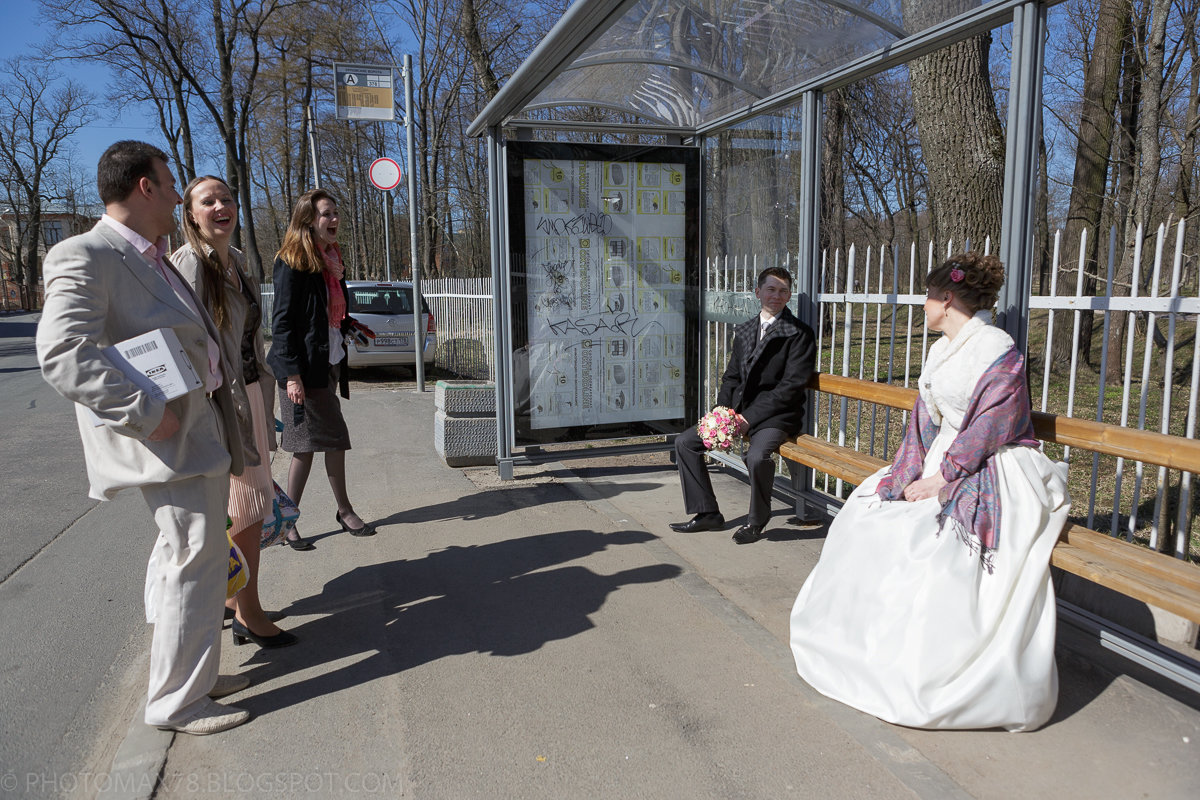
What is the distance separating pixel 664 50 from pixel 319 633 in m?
3.99

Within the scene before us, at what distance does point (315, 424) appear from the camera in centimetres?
472

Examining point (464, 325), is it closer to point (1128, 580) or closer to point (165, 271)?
point (165, 271)

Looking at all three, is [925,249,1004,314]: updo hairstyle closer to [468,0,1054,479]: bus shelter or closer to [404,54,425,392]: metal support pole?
[468,0,1054,479]: bus shelter


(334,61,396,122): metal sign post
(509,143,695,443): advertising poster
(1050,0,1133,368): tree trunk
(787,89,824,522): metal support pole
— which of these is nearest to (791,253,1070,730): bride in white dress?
(787,89,824,522): metal support pole

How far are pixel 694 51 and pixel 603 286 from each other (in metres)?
1.76

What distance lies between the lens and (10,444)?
794 centimetres

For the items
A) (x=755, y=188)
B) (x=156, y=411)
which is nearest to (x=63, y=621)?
(x=156, y=411)

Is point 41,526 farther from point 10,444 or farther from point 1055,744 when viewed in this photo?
point 1055,744

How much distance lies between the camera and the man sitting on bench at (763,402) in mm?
4777

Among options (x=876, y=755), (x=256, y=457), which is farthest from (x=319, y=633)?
(x=876, y=755)

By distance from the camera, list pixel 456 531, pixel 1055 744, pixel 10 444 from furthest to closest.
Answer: pixel 10 444
pixel 456 531
pixel 1055 744

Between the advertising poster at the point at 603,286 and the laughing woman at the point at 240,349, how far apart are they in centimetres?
265

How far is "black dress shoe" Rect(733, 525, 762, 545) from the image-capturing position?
15.6 feet

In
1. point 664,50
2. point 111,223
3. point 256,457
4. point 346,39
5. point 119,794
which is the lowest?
point 119,794
